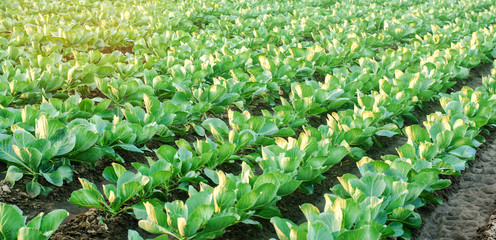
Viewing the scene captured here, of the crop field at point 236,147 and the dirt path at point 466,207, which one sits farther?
the dirt path at point 466,207

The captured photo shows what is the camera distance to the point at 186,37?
4.88m

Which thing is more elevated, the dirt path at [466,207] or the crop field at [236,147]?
the crop field at [236,147]

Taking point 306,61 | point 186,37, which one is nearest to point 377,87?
point 306,61

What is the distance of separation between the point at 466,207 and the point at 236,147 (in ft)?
4.44

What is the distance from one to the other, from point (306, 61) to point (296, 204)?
2.01 metres

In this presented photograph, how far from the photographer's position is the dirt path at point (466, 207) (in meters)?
2.21

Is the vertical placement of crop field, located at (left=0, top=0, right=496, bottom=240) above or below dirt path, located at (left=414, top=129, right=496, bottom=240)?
above

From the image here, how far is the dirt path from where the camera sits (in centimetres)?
221

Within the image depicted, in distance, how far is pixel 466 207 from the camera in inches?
96.5

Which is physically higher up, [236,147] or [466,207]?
[236,147]

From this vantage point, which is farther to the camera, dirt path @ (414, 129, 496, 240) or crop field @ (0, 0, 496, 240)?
dirt path @ (414, 129, 496, 240)

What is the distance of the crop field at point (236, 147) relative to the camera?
1.83 m

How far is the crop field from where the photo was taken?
1.83 meters

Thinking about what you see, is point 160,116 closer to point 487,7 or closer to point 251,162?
point 251,162
